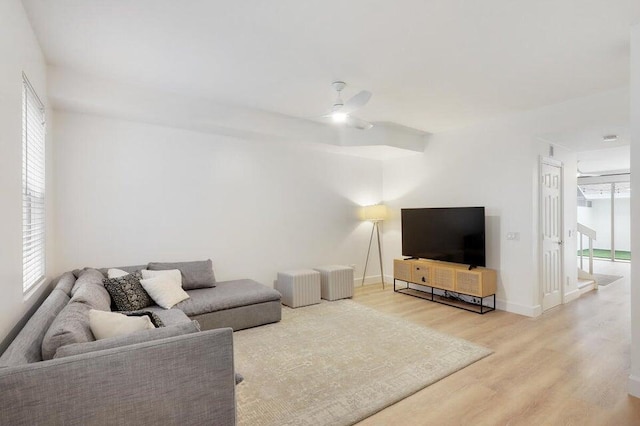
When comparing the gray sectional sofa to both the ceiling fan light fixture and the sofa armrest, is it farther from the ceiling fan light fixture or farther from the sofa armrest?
the ceiling fan light fixture

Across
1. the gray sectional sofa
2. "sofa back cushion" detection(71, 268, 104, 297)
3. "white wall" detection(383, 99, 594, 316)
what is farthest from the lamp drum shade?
the gray sectional sofa

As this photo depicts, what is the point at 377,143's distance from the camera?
16.8ft

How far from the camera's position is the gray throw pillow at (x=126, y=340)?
4.83 ft

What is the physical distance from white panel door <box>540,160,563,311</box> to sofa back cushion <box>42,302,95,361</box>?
5.09 m

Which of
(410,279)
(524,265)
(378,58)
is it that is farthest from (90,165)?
(524,265)

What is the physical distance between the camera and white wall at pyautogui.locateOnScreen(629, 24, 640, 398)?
2.38 m

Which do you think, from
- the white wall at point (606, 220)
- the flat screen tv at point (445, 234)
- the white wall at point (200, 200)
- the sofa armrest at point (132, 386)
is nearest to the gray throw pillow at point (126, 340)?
the sofa armrest at point (132, 386)

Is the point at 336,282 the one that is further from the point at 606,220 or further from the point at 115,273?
the point at 606,220

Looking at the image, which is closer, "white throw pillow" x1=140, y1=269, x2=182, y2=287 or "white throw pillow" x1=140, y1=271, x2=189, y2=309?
"white throw pillow" x1=140, y1=271, x2=189, y2=309

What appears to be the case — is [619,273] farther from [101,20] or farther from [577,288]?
[101,20]

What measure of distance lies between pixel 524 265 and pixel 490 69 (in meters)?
2.67

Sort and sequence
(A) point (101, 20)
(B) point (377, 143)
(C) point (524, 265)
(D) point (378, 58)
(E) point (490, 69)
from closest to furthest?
(A) point (101, 20), (D) point (378, 58), (E) point (490, 69), (C) point (524, 265), (B) point (377, 143)

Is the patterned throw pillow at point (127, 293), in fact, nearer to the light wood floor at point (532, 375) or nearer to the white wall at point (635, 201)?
the light wood floor at point (532, 375)

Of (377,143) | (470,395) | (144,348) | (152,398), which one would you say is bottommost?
(470,395)
